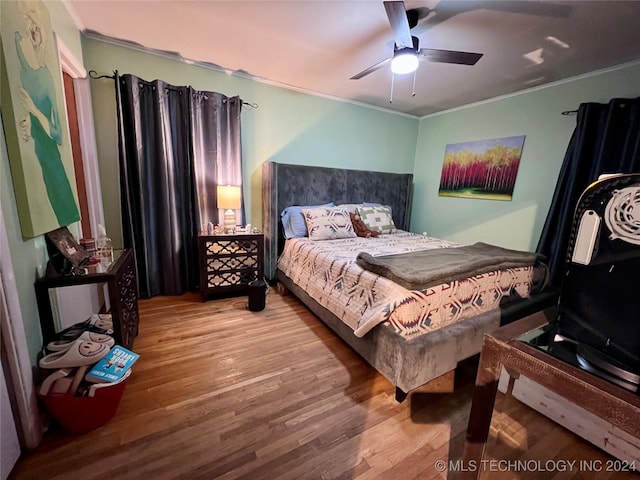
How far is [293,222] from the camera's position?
9.89 ft

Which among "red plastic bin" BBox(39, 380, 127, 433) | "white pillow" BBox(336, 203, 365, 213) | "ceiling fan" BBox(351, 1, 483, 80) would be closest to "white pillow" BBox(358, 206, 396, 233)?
"white pillow" BBox(336, 203, 365, 213)

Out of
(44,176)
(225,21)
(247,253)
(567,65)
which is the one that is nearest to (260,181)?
(247,253)

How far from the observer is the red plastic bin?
3.93 feet

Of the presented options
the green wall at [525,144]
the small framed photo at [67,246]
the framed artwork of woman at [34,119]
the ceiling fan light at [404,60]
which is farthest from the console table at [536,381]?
the green wall at [525,144]

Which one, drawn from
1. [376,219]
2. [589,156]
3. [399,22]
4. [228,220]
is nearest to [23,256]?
[228,220]

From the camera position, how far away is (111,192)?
2539 millimetres

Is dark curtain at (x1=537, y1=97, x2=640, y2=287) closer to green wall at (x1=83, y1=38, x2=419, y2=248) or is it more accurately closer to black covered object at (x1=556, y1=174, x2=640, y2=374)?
black covered object at (x1=556, y1=174, x2=640, y2=374)

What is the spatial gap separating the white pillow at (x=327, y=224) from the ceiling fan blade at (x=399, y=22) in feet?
5.43

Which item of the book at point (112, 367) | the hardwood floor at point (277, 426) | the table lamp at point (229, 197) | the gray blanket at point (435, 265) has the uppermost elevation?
the table lamp at point (229, 197)

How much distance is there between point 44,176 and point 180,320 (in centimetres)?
141

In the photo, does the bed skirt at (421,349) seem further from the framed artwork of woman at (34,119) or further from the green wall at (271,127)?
the green wall at (271,127)

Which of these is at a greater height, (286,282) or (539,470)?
(286,282)

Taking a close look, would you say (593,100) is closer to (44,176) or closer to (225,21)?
(225,21)

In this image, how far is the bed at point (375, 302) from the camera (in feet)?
4.90
